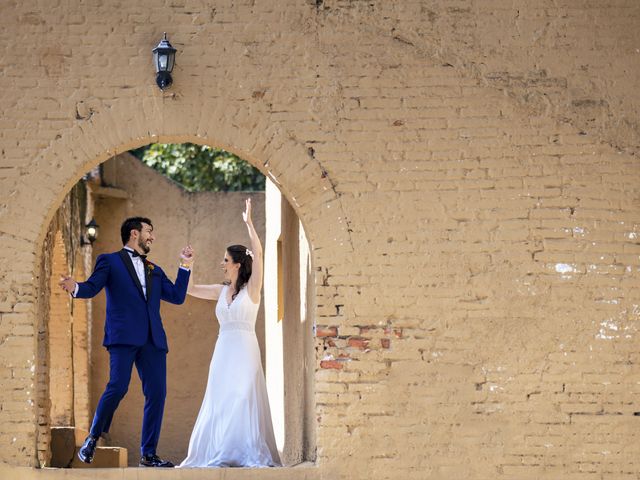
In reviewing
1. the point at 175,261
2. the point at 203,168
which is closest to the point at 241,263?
the point at 175,261

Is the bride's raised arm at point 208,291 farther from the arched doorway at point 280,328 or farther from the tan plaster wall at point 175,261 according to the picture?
the tan plaster wall at point 175,261

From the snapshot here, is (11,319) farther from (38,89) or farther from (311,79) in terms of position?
(311,79)

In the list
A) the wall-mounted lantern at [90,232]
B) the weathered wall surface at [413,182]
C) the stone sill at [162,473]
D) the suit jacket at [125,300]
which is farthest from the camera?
the wall-mounted lantern at [90,232]

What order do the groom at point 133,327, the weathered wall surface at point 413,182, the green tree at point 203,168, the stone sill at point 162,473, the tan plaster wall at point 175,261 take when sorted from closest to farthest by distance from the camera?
the stone sill at point 162,473 → the weathered wall surface at point 413,182 → the groom at point 133,327 → the tan plaster wall at point 175,261 → the green tree at point 203,168

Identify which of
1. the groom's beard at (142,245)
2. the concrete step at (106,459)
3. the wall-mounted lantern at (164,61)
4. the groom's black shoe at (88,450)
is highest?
the wall-mounted lantern at (164,61)

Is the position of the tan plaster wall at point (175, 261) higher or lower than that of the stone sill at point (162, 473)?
higher

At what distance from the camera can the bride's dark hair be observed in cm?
Result: 1041

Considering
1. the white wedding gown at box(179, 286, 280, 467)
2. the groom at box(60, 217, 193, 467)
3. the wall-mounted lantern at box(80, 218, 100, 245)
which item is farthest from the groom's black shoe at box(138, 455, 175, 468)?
the wall-mounted lantern at box(80, 218, 100, 245)

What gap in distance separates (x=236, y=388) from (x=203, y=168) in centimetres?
1193

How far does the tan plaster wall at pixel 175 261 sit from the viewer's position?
51.4ft

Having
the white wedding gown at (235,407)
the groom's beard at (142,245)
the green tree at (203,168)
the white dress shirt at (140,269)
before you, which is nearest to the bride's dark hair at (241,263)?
the white wedding gown at (235,407)

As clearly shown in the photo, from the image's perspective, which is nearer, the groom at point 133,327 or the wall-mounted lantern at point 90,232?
the groom at point 133,327

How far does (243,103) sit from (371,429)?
8.56 feet

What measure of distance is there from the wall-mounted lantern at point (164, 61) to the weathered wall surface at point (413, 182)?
132mm
